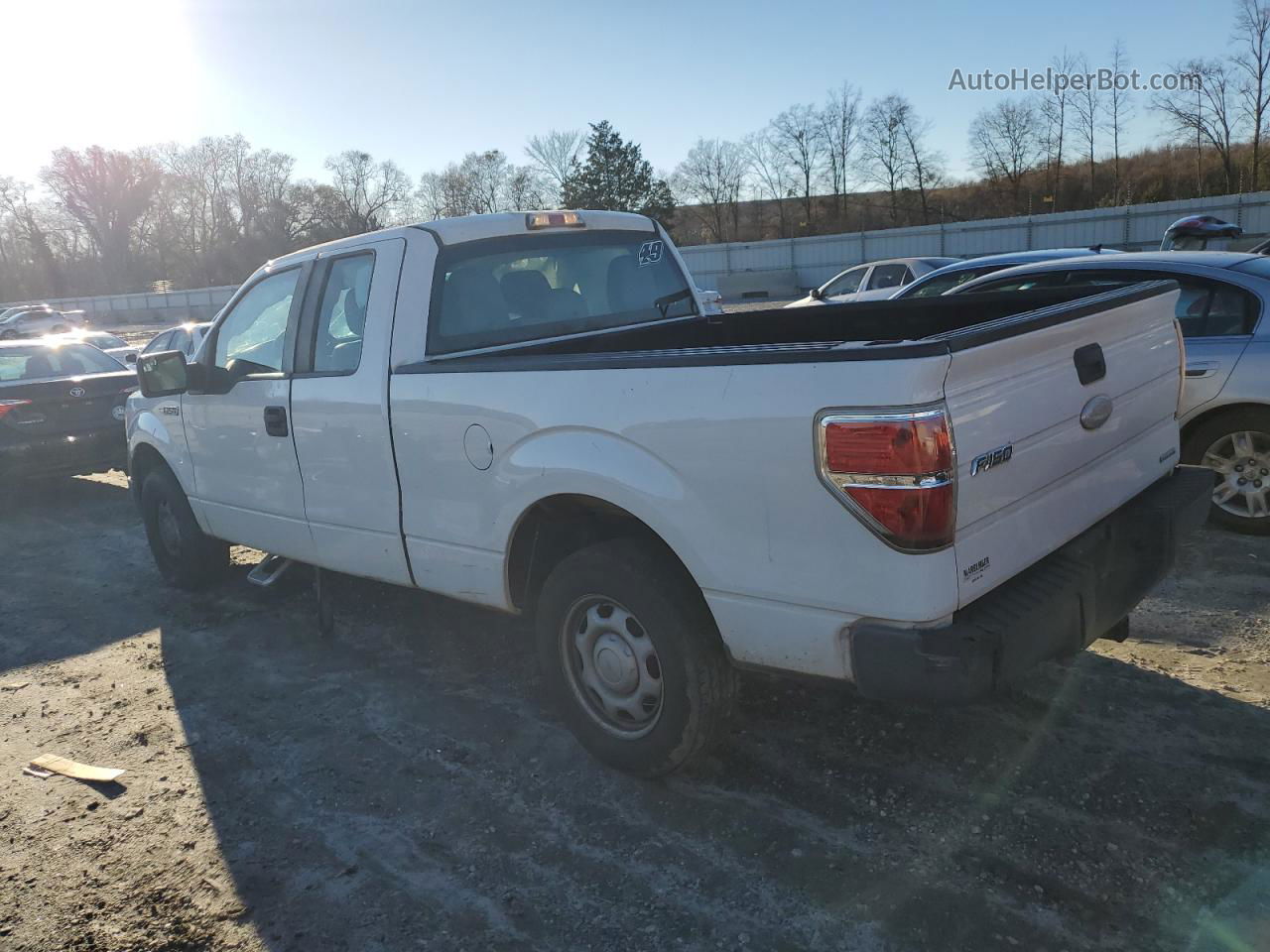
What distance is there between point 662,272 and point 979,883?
3.39m

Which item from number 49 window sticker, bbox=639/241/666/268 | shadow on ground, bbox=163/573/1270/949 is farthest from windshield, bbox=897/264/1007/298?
shadow on ground, bbox=163/573/1270/949

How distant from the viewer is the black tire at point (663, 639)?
3.09 metres

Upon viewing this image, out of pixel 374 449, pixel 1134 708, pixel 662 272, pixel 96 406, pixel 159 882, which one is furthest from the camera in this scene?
pixel 96 406

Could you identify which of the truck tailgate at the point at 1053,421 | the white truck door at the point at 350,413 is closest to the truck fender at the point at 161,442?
the white truck door at the point at 350,413

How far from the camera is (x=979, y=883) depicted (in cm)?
275

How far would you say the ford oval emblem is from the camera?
9.99 feet

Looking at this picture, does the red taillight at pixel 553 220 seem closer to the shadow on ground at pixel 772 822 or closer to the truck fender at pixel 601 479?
the truck fender at pixel 601 479

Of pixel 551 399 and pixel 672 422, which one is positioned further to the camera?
pixel 551 399

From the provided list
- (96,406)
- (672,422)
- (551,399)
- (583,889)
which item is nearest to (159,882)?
(583,889)

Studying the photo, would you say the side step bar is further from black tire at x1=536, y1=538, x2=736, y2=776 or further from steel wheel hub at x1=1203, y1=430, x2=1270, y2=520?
steel wheel hub at x1=1203, y1=430, x2=1270, y2=520

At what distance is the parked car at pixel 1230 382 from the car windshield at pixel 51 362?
380 inches

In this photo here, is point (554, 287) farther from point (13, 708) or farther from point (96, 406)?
point (96, 406)

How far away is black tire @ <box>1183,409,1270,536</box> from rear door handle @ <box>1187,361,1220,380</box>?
10.5 inches

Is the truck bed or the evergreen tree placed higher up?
Answer: the evergreen tree
